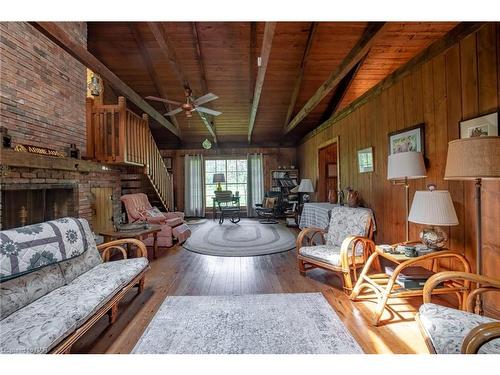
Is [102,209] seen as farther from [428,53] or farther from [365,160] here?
[428,53]

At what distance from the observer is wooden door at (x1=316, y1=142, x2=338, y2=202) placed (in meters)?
5.82

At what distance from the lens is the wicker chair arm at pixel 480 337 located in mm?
975

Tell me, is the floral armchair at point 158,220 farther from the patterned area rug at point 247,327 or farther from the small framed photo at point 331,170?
the small framed photo at point 331,170

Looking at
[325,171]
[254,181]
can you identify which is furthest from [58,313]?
[254,181]

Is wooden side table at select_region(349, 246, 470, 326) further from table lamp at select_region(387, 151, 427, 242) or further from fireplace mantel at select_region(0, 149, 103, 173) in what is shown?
fireplace mantel at select_region(0, 149, 103, 173)

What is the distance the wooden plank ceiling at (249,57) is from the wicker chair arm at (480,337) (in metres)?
3.15

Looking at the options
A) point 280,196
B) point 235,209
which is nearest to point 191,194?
point 235,209

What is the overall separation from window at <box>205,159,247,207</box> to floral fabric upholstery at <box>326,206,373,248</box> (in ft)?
17.8

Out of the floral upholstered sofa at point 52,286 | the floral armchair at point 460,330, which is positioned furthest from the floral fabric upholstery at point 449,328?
the floral upholstered sofa at point 52,286

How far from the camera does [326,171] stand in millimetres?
5840

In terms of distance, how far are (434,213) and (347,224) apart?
1.16m

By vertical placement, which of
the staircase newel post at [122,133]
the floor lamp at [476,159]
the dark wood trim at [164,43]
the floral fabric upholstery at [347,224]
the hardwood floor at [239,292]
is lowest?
the hardwood floor at [239,292]

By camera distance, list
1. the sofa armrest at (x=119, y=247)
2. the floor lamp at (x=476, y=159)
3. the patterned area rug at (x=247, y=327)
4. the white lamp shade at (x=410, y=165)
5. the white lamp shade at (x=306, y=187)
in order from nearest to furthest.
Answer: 1. the floor lamp at (x=476, y=159)
2. the patterned area rug at (x=247, y=327)
3. the white lamp shade at (x=410, y=165)
4. the sofa armrest at (x=119, y=247)
5. the white lamp shade at (x=306, y=187)
